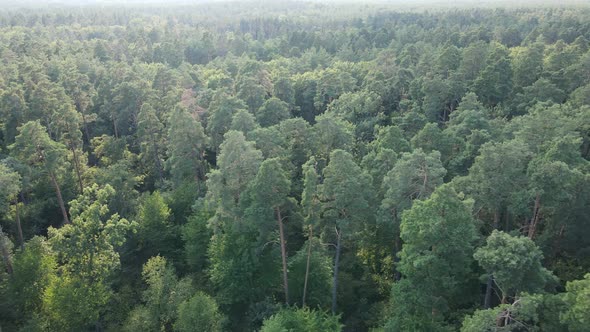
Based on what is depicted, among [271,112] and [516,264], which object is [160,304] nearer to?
[516,264]

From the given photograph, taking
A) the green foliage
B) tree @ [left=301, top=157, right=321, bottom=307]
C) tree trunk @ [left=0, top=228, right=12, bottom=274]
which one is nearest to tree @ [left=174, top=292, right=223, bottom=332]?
the green foliage

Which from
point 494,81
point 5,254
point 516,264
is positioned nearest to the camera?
point 516,264

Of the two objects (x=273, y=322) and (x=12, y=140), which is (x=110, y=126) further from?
(x=273, y=322)

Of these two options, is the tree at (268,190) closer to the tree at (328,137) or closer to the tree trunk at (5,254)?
the tree at (328,137)

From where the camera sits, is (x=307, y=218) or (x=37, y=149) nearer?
(x=307, y=218)

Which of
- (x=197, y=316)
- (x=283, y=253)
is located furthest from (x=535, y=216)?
(x=197, y=316)

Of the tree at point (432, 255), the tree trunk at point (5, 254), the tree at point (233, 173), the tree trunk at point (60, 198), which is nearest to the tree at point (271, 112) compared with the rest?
the tree at point (233, 173)

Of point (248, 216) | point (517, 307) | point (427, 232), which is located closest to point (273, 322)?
point (248, 216)

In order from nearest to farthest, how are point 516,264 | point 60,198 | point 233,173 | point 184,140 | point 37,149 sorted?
1. point 516,264
2. point 233,173
3. point 37,149
4. point 184,140
5. point 60,198

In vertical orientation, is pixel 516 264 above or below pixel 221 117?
above
